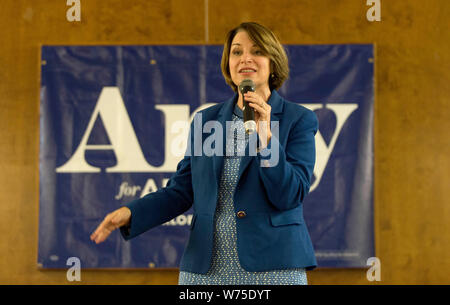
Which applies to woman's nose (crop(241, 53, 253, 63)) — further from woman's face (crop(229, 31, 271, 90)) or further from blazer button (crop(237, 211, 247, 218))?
blazer button (crop(237, 211, 247, 218))

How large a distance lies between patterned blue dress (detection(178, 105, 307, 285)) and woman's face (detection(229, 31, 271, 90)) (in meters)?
0.18

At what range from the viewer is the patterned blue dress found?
56.6 inches

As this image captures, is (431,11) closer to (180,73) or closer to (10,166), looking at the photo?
(180,73)

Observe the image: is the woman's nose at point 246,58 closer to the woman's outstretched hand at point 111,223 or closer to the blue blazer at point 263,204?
the blue blazer at point 263,204

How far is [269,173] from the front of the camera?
4.58 ft

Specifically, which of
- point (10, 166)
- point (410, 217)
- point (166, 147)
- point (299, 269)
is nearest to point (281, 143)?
point (299, 269)

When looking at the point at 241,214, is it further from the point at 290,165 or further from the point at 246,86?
the point at 246,86

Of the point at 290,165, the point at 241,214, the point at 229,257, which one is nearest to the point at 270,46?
the point at 290,165

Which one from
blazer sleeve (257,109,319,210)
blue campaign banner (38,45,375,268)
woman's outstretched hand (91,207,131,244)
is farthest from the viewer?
blue campaign banner (38,45,375,268)

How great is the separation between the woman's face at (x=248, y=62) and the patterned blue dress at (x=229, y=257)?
0.59 ft

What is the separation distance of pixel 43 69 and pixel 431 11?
2502mm

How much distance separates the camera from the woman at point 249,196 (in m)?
1.43

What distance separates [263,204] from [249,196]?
43mm

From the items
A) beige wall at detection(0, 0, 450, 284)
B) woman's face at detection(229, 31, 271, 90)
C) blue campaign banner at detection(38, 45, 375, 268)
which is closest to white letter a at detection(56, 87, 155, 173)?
blue campaign banner at detection(38, 45, 375, 268)
